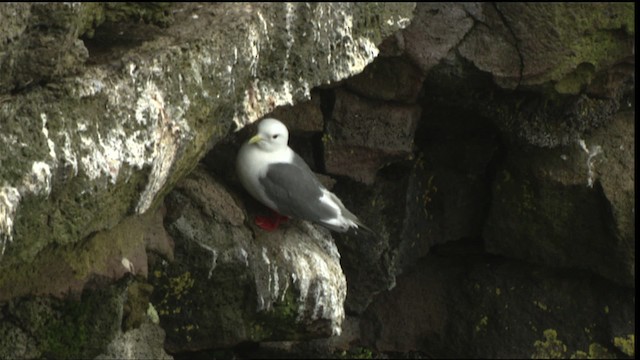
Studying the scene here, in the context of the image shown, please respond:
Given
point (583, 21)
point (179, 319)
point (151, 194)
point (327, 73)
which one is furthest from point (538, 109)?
point (151, 194)

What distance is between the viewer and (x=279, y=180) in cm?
480

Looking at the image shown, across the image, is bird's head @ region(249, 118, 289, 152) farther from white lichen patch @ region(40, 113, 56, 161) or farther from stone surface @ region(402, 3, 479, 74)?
white lichen patch @ region(40, 113, 56, 161)

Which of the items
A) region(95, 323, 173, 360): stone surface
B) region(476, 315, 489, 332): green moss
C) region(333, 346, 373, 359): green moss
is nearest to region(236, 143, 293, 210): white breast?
region(95, 323, 173, 360): stone surface

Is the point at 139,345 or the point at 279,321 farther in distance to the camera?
the point at 279,321

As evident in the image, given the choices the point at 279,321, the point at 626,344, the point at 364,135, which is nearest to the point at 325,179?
the point at 364,135

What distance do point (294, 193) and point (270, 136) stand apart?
A: 24cm

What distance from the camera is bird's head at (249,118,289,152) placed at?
4793mm

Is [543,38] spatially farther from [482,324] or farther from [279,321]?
[482,324]

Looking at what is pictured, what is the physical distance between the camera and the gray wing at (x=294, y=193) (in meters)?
4.80

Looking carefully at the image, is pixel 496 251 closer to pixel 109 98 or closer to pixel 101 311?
pixel 101 311

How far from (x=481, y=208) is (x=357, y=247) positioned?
Answer: 0.85 m

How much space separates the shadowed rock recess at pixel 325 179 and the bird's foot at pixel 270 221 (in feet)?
0.14

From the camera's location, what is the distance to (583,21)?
17.5 ft

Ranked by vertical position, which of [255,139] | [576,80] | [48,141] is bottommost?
[48,141]
